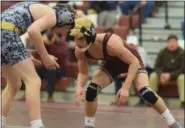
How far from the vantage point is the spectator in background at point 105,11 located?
41.1ft

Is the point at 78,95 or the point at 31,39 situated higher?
the point at 31,39

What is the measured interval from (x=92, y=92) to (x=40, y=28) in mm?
1109

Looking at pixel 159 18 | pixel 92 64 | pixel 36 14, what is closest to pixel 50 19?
Result: pixel 36 14

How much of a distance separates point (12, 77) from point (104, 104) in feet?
15.7

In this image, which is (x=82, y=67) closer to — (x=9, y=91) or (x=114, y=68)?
(x=114, y=68)

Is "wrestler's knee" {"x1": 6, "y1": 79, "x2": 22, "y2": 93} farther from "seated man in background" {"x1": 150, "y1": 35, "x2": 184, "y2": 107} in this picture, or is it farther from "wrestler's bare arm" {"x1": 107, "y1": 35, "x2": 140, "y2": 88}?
"seated man in background" {"x1": 150, "y1": 35, "x2": 184, "y2": 107}

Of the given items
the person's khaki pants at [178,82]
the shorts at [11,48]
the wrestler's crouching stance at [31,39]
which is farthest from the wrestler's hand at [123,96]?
the person's khaki pants at [178,82]

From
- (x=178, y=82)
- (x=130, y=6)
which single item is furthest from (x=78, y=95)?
(x=130, y=6)

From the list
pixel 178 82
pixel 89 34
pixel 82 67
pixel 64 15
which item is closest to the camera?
pixel 64 15

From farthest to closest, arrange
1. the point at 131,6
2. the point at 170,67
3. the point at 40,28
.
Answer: the point at 131,6 → the point at 170,67 → the point at 40,28

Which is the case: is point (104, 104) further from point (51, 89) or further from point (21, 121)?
point (21, 121)

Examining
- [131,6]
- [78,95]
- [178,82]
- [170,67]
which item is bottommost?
[178,82]

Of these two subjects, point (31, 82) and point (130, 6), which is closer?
point (31, 82)

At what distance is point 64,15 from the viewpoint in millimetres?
5266
